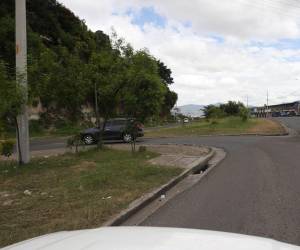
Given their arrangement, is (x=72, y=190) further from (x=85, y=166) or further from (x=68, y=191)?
(x=85, y=166)

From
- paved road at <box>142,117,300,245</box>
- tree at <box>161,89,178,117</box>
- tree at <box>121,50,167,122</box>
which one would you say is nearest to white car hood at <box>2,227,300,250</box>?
paved road at <box>142,117,300,245</box>

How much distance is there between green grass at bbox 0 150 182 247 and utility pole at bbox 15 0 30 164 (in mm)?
685

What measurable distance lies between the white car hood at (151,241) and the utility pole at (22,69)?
12314 millimetres

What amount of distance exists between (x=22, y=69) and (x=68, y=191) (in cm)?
620

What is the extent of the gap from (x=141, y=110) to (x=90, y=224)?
1480 cm

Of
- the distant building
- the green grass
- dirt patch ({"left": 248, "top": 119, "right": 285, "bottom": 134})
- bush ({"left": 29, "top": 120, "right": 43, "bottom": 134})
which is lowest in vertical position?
the green grass

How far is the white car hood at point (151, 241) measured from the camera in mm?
2729

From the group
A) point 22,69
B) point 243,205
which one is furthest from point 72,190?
point 22,69

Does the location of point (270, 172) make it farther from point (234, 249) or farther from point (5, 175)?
point (234, 249)

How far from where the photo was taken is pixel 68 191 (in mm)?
10828

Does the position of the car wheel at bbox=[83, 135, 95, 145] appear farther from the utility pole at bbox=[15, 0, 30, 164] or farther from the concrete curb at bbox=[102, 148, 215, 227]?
the concrete curb at bbox=[102, 148, 215, 227]

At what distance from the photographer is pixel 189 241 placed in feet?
9.26

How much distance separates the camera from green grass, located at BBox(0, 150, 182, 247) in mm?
7871

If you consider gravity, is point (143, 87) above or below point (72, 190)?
above
